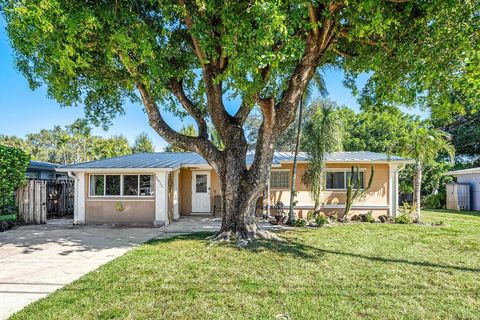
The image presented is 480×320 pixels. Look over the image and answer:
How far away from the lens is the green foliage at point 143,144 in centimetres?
3481

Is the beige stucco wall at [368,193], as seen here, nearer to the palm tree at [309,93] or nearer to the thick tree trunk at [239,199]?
the palm tree at [309,93]

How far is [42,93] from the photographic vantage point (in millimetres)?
9891

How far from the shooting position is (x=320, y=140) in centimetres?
1228

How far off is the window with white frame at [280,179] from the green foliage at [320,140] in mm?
1489

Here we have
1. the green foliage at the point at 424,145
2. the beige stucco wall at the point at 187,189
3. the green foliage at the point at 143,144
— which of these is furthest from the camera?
the green foliage at the point at 143,144

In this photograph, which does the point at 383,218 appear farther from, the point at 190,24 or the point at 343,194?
the point at 190,24

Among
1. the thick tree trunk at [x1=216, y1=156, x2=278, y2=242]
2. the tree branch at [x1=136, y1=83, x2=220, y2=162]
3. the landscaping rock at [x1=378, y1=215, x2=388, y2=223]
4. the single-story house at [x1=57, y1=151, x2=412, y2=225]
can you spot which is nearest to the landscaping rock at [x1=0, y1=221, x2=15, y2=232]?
the single-story house at [x1=57, y1=151, x2=412, y2=225]

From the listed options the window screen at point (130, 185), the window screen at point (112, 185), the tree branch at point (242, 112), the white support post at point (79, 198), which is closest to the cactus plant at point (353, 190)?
the tree branch at point (242, 112)

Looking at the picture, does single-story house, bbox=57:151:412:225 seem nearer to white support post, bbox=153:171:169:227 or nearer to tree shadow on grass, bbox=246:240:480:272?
white support post, bbox=153:171:169:227

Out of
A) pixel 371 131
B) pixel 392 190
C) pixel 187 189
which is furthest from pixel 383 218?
pixel 371 131

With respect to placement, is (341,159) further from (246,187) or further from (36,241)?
(36,241)

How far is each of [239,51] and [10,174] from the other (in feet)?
34.4

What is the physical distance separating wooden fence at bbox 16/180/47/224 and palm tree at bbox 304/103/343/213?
11.6 meters

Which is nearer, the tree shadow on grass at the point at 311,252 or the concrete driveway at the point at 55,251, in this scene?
the concrete driveway at the point at 55,251
